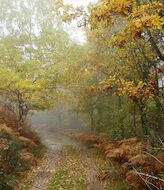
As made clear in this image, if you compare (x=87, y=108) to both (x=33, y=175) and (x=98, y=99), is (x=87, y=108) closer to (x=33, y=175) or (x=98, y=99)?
(x=98, y=99)

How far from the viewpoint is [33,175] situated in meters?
6.12

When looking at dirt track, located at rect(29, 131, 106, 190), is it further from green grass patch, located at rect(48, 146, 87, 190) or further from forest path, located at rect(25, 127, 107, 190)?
green grass patch, located at rect(48, 146, 87, 190)

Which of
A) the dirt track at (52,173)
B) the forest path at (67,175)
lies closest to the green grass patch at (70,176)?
the forest path at (67,175)

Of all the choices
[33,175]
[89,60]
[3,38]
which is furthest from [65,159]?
[3,38]

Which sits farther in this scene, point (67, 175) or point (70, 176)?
point (67, 175)

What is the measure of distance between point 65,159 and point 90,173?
2.57 metres

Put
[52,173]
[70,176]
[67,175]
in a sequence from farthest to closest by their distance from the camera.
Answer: [52,173]
[67,175]
[70,176]

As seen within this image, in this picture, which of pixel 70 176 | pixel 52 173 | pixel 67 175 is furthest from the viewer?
pixel 52 173

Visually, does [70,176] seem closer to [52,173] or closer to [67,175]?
[67,175]

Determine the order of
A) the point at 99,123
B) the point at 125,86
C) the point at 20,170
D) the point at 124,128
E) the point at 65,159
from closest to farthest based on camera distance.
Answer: the point at 125,86 < the point at 20,170 < the point at 65,159 < the point at 124,128 < the point at 99,123

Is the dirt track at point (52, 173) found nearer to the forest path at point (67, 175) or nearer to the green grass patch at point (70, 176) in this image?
the forest path at point (67, 175)

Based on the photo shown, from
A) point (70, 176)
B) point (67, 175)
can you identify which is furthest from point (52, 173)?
point (70, 176)

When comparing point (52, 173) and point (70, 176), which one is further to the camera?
point (52, 173)

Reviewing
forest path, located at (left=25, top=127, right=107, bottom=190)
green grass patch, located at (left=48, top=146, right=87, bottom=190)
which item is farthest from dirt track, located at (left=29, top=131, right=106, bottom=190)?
green grass patch, located at (left=48, top=146, right=87, bottom=190)
